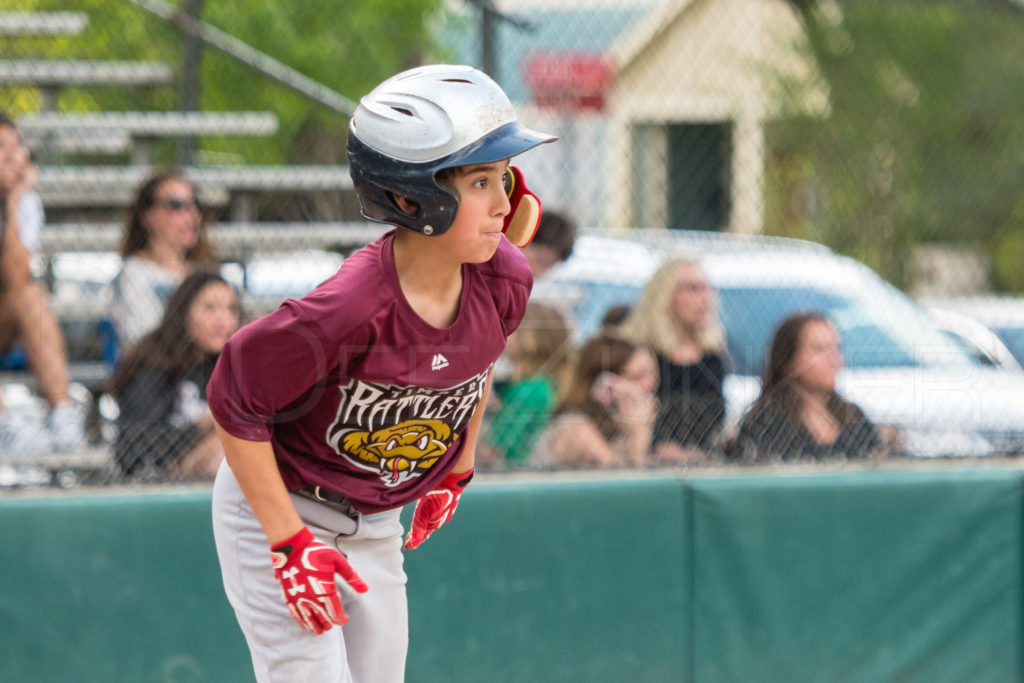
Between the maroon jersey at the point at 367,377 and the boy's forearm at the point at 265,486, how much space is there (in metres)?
0.03

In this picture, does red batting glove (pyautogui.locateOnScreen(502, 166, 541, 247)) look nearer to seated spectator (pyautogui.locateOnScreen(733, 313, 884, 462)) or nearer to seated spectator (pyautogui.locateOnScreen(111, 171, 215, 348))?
seated spectator (pyautogui.locateOnScreen(733, 313, 884, 462))

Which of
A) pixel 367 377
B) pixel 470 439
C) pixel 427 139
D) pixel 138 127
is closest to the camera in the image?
pixel 427 139

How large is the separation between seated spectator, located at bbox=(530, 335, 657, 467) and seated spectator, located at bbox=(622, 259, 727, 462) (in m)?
0.06

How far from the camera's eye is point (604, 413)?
12.6 feet

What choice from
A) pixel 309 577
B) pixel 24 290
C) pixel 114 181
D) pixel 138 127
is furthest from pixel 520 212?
pixel 138 127

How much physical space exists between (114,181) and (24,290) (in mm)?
1238

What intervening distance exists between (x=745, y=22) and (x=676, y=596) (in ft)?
7.75

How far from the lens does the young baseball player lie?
6.88 ft

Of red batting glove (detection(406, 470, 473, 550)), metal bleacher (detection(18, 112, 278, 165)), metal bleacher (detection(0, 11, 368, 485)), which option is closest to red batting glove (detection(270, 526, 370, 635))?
red batting glove (detection(406, 470, 473, 550))

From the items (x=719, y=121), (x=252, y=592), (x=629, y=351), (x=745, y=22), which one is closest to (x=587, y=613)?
(x=629, y=351)

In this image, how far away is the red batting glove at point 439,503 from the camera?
261cm

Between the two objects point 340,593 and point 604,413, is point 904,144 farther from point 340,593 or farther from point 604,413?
point 340,593

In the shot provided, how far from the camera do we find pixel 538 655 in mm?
3609

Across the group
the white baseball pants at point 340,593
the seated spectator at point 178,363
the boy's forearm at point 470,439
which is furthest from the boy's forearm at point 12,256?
the boy's forearm at point 470,439
